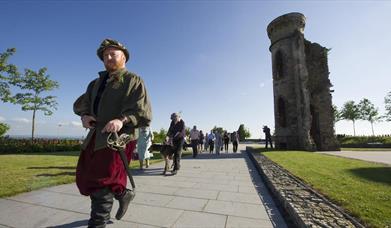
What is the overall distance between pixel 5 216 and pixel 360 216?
5006mm

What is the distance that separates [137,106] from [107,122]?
35 centimetres

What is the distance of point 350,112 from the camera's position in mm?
47625

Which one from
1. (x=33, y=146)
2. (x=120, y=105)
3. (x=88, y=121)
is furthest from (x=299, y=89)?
(x=33, y=146)

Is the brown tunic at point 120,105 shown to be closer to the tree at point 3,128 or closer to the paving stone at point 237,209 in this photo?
the paving stone at point 237,209

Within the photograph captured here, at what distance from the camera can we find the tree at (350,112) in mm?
47125

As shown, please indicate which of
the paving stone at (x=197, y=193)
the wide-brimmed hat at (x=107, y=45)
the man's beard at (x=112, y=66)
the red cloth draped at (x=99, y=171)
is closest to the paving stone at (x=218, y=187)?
the paving stone at (x=197, y=193)

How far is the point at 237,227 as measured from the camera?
125 inches

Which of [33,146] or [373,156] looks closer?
[373,156]

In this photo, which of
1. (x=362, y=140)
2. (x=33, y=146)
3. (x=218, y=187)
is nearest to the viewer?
(x=218, y=187)

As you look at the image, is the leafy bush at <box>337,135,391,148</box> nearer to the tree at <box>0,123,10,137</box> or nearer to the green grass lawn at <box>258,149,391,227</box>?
the green grass lawn at <box>258,149,391,227</box>

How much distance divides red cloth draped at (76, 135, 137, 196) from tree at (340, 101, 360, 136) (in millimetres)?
55728

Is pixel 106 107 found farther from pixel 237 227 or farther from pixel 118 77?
pixel 237 227

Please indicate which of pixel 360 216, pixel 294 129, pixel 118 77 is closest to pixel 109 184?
pixel 118 77

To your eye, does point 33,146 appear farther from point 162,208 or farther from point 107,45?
point 107,45
